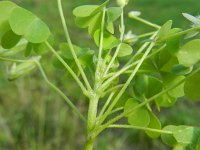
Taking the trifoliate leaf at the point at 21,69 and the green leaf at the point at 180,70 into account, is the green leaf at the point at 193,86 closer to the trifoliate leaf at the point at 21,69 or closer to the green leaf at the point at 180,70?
the green leaf at the point at 180,70

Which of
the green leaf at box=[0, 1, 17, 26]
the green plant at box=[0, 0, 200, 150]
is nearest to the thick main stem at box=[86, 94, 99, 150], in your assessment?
the green plant at box=[0, 0, 200, 150]

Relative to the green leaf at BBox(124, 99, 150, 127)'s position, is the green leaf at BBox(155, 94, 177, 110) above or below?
below

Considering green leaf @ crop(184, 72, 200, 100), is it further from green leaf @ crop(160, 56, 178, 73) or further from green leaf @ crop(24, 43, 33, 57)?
green leaf @ crop(24, 43, 33, 57)

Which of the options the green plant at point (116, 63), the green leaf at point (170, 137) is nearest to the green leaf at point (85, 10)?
the green plant at point (116, 63)

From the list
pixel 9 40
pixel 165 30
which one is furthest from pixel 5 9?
pixel 165 30

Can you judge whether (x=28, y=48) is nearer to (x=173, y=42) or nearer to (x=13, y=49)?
(x=13, y=49)

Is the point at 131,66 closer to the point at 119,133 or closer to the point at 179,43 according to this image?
the point at 179,43

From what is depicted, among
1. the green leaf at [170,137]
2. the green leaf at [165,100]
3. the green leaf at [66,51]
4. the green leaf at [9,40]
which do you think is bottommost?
the green leaf at [165,100]

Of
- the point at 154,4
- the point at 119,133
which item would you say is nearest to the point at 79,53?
the point at 119,133
